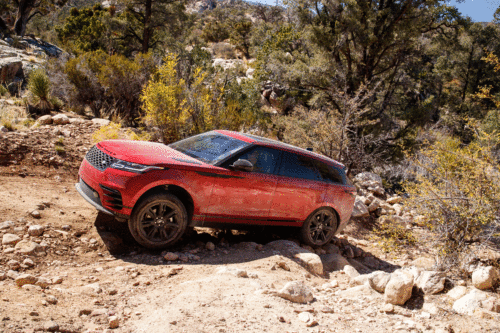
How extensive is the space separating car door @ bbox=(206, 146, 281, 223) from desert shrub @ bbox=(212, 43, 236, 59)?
125ft

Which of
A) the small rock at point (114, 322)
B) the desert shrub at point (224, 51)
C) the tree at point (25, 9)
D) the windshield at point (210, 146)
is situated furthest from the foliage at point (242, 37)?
the small rock at point (114, 322)

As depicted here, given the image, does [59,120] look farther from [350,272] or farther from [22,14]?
[22,14]

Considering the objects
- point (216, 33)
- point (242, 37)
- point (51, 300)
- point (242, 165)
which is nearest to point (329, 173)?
point (242, 165)

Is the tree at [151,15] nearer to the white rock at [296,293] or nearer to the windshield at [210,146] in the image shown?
the windshield at [210,146]

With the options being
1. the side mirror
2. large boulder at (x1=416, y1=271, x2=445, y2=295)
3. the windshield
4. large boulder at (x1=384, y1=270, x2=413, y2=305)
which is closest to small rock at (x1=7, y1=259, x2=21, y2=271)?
the windshield

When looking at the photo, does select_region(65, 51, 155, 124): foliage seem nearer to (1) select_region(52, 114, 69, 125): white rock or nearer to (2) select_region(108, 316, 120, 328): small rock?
(1) select_region(52, 114, 69, 125): white rock

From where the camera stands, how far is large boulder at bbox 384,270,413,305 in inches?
175

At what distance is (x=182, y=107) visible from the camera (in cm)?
983

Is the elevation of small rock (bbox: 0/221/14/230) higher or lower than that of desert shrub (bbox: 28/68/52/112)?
lower

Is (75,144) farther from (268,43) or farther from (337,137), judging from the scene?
(268,43)

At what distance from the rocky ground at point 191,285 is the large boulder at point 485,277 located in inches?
0.5

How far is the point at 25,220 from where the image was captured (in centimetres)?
498

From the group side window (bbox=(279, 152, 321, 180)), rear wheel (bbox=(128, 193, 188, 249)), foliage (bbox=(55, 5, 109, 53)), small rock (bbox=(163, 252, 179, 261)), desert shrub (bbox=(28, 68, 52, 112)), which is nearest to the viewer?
rear wheel (bbox=(128, 193, 188, 249))

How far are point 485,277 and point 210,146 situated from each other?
417cm
